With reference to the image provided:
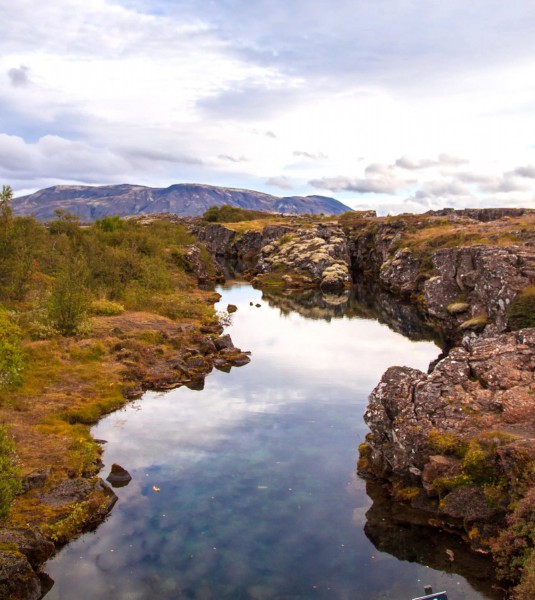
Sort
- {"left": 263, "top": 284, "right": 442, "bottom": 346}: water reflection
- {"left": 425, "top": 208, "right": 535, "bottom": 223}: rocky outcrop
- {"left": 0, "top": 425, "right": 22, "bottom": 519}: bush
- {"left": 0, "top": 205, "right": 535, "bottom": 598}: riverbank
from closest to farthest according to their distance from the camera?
{"left": 0, "top": 425, "right": 22, "bottom": 519}: bush < {"left": 0, "top": 205, "right": 535, "bottom": 598}: riverbank < {"left": 263, "top": 284, "right": 442, "bottom": 346}: water reflection < {"left": 425, "top": 208, "right": 535, "bottom": 223}: rocky outcrop

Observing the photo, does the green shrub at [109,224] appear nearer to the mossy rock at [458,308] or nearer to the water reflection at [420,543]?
the mossy rock at [458,308]

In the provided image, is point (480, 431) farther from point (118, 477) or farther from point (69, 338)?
point (69, 338)

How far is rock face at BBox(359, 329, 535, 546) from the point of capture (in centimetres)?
2255

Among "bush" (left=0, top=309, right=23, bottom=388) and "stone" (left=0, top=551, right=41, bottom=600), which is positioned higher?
"bush" (left=0, top=309, right=23, bottom=388)

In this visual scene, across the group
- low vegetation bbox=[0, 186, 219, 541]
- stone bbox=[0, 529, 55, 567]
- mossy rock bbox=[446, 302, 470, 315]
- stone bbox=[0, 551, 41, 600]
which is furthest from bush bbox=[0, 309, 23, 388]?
mossy rock bbox=[446, 302, 470, 315]

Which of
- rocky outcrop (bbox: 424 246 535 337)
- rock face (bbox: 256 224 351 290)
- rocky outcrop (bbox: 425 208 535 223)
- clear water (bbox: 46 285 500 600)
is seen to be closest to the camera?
clear water (bbox: 46 285 500 600)

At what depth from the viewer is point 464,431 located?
84.7 feet

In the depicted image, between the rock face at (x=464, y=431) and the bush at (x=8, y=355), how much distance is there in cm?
2392

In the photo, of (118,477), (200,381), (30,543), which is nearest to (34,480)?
(118,477)

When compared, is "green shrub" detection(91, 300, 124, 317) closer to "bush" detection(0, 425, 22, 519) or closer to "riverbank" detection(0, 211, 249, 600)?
"riverbank" detection(0, 211, 249, 600)

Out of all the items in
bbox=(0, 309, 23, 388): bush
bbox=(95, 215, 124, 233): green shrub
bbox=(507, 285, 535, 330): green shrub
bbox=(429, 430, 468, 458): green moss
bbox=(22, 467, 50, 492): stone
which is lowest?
bbox=(22, 467, 50, 492): stone

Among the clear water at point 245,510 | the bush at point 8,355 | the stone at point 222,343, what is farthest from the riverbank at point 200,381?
the clear water at point 245,510

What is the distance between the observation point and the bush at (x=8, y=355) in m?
33.8

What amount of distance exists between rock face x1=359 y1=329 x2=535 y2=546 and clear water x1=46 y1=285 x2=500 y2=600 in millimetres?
2184
